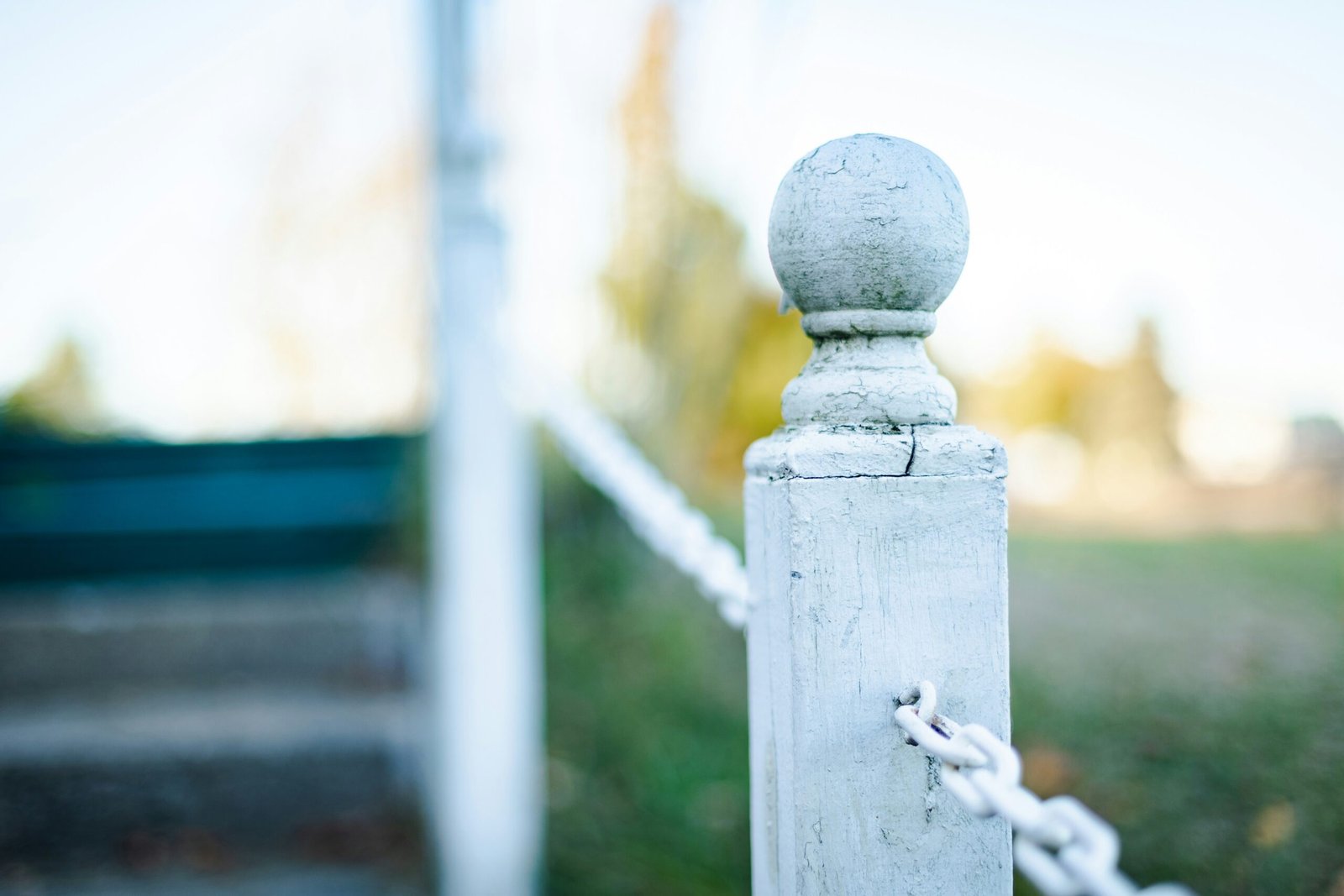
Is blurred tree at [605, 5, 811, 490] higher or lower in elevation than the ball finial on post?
higher

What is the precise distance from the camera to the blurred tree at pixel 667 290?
2652mm

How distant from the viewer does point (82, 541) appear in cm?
306

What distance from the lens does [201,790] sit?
2.01 metres

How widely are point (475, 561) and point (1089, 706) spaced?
1228 millimetres

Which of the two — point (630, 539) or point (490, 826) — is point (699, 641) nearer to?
point (630, 539)

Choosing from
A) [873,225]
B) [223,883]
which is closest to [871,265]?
→ [873,225]

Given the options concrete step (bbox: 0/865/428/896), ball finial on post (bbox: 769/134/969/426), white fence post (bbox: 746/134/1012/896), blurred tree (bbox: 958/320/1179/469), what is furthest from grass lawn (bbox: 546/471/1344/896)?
Result: blurred tree (bbox: 958/320/1179/469)

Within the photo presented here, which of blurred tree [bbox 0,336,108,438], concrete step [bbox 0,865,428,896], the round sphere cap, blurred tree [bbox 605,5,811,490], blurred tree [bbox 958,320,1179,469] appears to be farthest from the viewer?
blurred tree [bbox 958,320,1179,469]

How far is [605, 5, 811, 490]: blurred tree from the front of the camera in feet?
8.70

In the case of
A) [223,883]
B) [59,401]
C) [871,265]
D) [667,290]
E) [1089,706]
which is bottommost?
[223,883]

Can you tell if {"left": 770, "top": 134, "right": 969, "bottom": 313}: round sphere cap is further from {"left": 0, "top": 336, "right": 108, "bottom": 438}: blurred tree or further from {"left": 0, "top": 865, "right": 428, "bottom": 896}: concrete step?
{"left": 0, "top": 336, "right": 108, "bottom": 438}: blurred tree

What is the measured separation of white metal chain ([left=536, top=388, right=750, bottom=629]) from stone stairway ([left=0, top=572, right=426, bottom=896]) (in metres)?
1.15

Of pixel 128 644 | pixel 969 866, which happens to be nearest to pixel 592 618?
pixel 128 644

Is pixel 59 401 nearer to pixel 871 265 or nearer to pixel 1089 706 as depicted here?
pixel 1089 706
